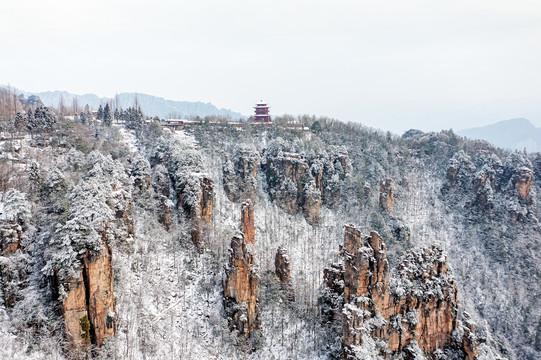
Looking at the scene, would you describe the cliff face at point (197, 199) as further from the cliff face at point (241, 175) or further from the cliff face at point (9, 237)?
the cliff face at point (9, 237)

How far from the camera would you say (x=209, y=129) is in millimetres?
86812

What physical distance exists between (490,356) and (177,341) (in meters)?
34.6

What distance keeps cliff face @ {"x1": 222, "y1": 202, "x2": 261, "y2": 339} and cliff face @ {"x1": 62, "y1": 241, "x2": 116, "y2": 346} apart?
41.1ft

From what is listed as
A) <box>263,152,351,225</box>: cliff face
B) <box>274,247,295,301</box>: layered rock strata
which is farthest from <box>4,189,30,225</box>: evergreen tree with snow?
<box>263,152,351,225</box>: cliff face

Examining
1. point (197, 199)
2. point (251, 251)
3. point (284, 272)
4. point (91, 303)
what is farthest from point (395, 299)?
point (91, 303)

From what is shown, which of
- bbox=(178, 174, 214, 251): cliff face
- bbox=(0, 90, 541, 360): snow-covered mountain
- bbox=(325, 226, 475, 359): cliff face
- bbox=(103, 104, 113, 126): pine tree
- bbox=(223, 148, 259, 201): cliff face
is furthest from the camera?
bbox=(103, 104, 113, 126): pine tree

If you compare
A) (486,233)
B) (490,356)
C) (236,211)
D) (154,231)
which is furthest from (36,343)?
(486,233)

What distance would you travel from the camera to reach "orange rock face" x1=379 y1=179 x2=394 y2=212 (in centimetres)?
7456

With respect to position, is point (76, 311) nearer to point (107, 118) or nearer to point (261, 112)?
point (107, 118)

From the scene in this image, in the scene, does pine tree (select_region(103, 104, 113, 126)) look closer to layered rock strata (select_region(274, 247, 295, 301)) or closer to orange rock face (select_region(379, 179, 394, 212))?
layered rock strata (select_region(274, 247, 295, 301))

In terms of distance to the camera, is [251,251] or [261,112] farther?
[261,112]

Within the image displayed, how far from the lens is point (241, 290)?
40.0 m

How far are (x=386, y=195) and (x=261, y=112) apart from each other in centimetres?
5103

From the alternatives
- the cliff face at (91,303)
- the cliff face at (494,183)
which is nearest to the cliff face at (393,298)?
the cliff face at (91,303)
